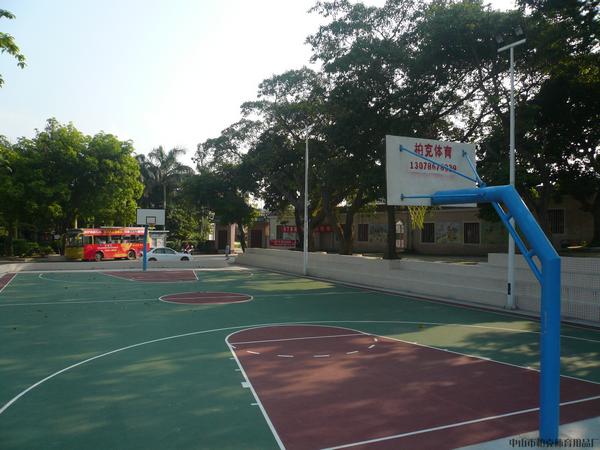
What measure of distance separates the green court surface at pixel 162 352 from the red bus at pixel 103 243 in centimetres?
1809

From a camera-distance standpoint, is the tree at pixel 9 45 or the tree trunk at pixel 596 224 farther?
the tree trunk at pixel 596 224

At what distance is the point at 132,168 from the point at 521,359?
38.4 m

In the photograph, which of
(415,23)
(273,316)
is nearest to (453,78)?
(415,23)

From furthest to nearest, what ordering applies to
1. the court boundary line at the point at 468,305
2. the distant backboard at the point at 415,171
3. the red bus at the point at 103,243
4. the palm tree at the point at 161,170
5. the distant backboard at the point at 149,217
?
the palm tree at the point at 161,170, the red bus at the point at 103,243, the distant backboard at the point at 149,217, the court boundary line at the point at 468,305, the distant backboard at the point at 415,171

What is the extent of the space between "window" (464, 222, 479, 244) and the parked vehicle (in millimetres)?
21826

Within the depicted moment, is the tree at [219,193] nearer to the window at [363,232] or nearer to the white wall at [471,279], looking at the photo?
the window at [363,232]

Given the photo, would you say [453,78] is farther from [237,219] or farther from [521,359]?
[237,219]

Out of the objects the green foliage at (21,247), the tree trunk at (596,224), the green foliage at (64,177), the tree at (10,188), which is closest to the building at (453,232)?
the tree trunk at (596,224)

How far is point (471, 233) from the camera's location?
124ft

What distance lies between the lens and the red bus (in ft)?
124

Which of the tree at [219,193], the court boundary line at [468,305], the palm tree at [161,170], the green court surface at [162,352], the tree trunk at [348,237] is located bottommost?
the green court surface at [162,352]

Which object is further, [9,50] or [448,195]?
[9,50]

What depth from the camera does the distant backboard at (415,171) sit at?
923 centimetres

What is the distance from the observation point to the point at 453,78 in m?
21.4
